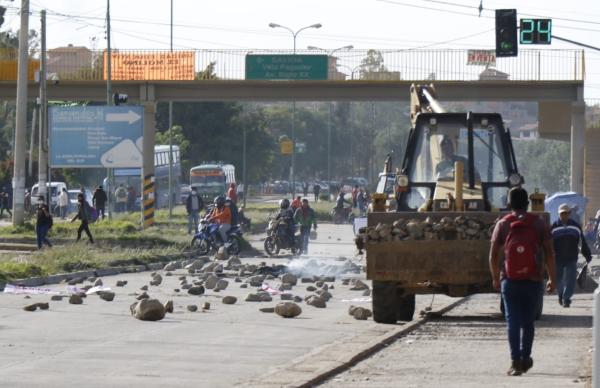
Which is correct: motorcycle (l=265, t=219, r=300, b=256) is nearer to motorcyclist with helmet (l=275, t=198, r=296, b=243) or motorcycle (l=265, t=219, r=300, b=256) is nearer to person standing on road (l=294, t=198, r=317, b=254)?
motorcyclist with helmet (l=275, t=198, r=296, b=243)

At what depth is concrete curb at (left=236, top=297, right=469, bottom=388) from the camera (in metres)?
12.0

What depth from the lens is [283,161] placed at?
15225 centimetres

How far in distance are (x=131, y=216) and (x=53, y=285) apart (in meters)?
31.8

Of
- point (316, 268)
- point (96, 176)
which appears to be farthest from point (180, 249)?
point (96, 176)

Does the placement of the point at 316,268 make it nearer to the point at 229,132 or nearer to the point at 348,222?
the point at 348,222

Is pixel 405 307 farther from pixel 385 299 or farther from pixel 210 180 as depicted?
pixel 210 180

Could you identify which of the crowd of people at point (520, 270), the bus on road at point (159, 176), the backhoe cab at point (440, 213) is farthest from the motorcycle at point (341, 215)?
the crowd of people at point (520, 270)

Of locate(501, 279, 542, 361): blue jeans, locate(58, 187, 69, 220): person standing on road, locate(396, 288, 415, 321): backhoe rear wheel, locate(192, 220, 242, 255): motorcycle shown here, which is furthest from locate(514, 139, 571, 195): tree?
locate(501, 279, 542, 361): blue jeans

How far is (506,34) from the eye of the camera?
118 ft

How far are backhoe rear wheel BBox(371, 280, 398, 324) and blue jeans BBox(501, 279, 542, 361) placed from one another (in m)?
5.80

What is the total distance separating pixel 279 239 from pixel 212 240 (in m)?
1.97

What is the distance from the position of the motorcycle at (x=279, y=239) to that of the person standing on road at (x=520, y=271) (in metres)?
27.3

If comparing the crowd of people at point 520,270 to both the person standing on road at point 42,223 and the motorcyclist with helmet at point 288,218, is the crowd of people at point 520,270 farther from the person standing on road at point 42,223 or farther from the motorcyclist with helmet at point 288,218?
the motorcyclist with helmet at point 288,218

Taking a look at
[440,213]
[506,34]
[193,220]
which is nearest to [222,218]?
[506,34]
